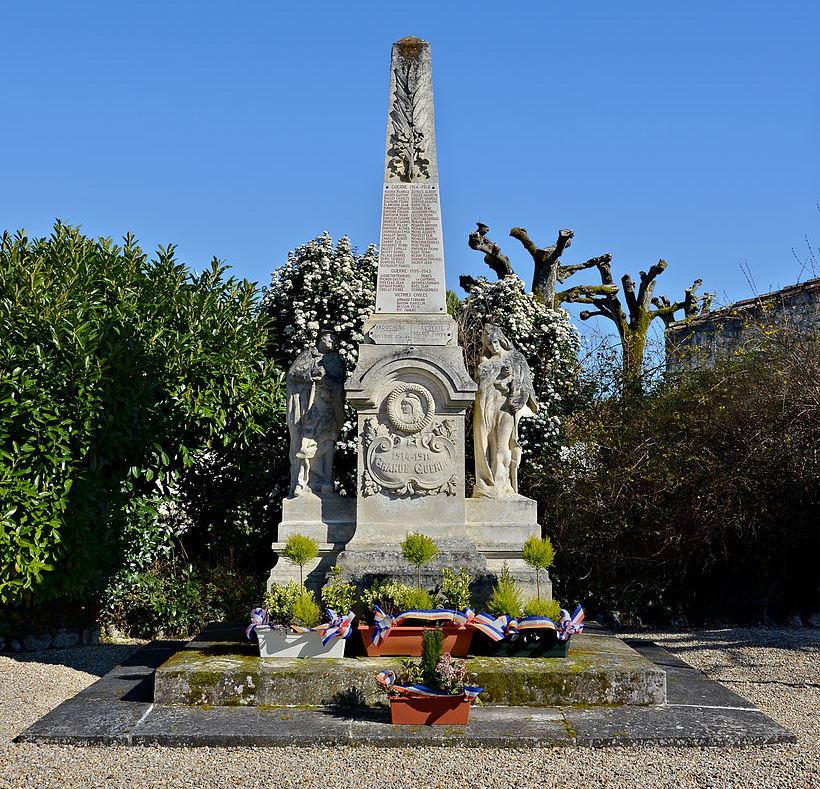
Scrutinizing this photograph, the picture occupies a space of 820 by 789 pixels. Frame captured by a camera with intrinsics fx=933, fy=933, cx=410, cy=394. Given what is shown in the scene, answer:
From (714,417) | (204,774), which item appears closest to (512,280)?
(714,417)

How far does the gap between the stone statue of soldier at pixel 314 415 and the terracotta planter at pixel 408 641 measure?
6.83 feet

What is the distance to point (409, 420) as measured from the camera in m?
8.40

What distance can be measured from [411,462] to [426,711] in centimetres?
A: 278

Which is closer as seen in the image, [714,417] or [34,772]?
[34,772]

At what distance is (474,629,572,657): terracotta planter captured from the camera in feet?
23.1

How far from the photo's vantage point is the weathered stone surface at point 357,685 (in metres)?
6.49

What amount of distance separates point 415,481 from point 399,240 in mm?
2361

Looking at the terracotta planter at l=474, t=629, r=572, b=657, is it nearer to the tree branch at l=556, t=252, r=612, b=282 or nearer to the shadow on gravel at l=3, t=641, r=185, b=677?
the shadow on gravel at l=3, t=641, r=185, b=677

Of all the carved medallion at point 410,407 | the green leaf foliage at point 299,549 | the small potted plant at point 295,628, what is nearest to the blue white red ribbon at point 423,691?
the small potted plant at point 295,628

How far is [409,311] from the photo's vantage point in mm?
8852

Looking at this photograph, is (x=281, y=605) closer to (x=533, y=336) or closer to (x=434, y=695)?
(x=434, y=695)

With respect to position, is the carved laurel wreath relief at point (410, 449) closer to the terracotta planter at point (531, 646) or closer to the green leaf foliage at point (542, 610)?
the green leaf foliage at point (542, 610)

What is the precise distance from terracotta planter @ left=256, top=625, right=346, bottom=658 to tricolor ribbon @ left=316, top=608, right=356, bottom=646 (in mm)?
60

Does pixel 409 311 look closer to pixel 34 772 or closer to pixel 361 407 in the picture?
pixel 361 407
